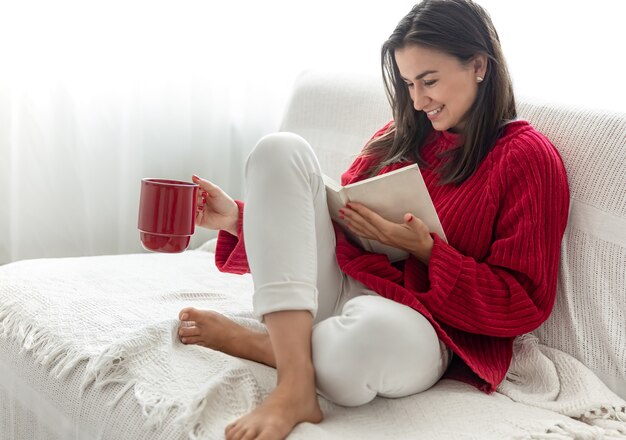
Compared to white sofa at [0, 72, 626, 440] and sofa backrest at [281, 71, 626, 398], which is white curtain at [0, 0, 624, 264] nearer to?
white sofa at [0, 72, 626, 440]

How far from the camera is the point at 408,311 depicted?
1.16 meters

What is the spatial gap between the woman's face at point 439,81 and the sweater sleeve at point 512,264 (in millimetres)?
133

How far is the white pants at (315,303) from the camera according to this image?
1096 millimetres

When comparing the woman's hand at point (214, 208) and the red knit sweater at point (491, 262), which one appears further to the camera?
the woman's hand at point (214, 208)

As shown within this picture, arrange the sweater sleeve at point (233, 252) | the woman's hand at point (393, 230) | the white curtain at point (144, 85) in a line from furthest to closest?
the white curtain at point (144, 85) < the sweater sleeve at point (233, 252) < the woman's hand at point (393, 230)

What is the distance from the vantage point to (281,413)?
3.40 feet

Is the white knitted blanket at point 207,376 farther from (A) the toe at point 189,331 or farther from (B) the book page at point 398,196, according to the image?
(B) the book page at point 398,196

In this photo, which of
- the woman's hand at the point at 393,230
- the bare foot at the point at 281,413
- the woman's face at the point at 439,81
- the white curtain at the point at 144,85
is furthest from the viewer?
the white curtain at the point at 144,85

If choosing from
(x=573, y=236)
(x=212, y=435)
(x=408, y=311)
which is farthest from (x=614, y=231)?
(x=212, y=435)

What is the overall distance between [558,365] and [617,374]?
0.09m

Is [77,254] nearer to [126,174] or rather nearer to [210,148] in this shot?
[126,174]

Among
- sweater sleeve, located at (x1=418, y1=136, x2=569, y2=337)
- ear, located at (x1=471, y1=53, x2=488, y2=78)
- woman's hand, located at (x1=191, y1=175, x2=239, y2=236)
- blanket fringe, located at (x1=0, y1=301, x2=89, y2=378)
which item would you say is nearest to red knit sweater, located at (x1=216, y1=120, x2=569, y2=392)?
sweater sleeve, located at (x1=418, y1=136, x2=569, y2=337)

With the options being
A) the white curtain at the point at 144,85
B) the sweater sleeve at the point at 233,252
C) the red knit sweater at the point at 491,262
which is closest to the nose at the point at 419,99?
the red knit sweater at the point at 491,262

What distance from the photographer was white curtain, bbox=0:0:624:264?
200cm
